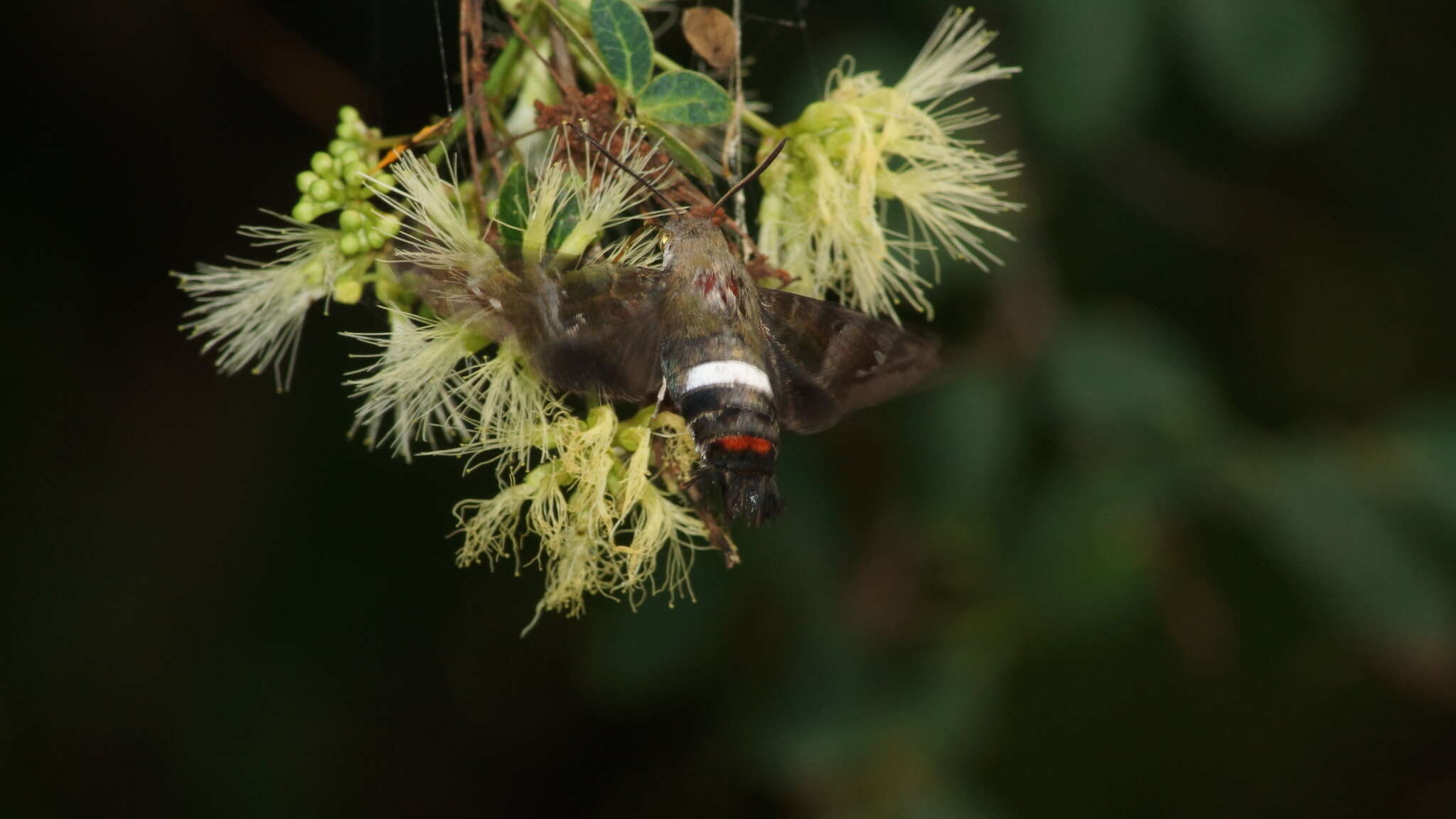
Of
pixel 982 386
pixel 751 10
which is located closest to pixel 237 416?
pixel 751 10

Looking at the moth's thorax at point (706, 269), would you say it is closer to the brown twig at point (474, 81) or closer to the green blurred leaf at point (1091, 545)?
the brown twig at point (474, 81)

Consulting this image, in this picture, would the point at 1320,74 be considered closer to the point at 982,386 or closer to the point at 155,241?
the point at 982,386

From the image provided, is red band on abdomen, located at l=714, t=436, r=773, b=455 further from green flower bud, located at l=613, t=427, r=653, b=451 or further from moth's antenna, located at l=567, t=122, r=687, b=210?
moth's antenna, located at l=567, t=122, r=687, b=210

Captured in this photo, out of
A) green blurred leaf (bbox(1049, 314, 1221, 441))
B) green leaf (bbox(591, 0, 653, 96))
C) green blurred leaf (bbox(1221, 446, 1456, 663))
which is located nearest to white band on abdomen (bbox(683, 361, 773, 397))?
green leaf (bbox(591, 0, 653, 96))

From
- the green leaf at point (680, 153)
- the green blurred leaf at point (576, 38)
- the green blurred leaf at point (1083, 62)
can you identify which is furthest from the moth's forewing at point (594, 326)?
the green blurred leaf at point (1083, 62)

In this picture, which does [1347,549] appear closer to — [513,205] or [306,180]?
[513,205]

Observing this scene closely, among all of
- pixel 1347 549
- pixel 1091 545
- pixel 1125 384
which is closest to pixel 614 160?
pixel 1091 545
